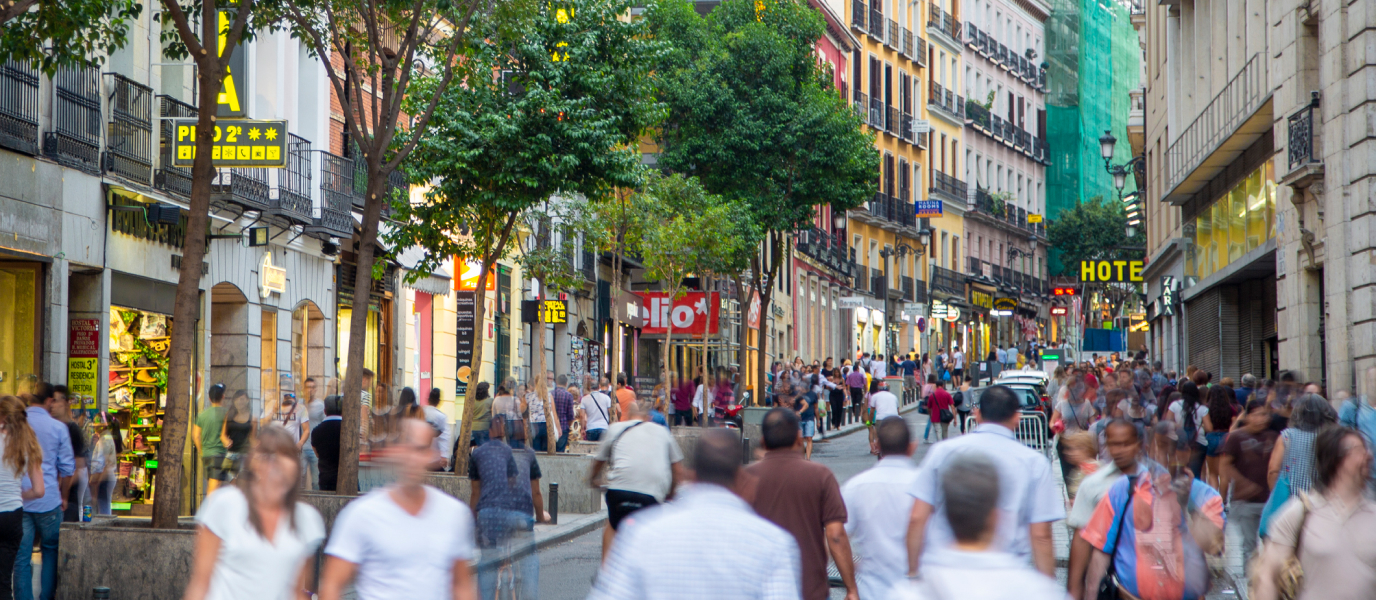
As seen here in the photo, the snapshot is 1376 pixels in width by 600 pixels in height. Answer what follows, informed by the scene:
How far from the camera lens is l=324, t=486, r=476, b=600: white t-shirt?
592 cm

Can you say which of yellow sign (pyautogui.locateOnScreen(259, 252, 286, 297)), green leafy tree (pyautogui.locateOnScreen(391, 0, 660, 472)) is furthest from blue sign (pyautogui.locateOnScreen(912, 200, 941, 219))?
green leafy tree (pyautogui.locateOnScreen(391, 0, 660, 472))

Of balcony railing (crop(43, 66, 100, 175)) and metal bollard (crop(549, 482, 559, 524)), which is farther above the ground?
balcony railing (crop(43, 66, 100, 175))

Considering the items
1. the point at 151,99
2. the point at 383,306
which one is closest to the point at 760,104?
the point at 383,306

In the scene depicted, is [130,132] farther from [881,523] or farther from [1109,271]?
[1109,271]

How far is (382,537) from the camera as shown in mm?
5922

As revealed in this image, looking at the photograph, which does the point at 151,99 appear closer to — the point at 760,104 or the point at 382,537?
the point at 382,537

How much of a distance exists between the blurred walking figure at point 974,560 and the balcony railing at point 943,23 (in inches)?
2634

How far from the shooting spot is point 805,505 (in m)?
7.41

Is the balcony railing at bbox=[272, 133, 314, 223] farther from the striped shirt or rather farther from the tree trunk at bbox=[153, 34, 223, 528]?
the striped shirt

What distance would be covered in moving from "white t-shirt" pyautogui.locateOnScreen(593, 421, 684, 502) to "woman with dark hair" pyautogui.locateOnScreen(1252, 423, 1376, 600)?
5.52m

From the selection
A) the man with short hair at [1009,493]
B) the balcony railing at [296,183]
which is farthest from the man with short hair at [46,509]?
the balcony railing at [296,183]

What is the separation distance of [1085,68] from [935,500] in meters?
82.4

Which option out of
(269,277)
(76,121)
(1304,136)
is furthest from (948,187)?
(76,121)

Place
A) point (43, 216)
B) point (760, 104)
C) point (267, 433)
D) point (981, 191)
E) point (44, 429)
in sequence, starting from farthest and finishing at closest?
point (981, 191) < point (760, 104) < point (43, 216) < point (44, 429) < point (267, 433)
